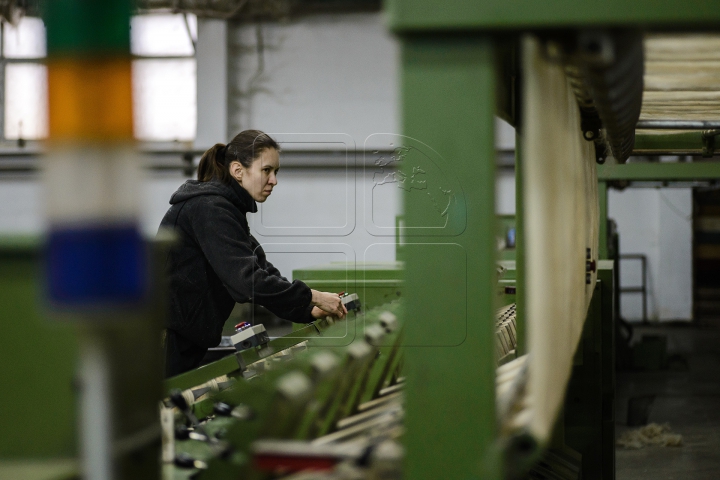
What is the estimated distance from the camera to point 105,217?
0.60 meters

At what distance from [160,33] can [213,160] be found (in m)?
5.73

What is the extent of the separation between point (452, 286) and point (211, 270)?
1529 mm

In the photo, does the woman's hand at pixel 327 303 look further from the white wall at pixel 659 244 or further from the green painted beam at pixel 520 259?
the white wall at pixel 659 244

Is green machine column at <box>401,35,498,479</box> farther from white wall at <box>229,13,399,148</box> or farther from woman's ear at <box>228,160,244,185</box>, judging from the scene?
white wall at <box>229,13,399,148</box>

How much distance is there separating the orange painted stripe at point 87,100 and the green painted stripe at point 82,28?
0.03ft

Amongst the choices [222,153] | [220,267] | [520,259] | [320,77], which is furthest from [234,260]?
[320,77]

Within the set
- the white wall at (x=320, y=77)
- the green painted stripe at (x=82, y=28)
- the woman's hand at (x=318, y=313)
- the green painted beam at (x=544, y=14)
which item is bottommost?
the woman's hand at (x=318, y=313)

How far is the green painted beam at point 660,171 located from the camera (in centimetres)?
382

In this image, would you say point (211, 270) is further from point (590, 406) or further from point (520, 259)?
point (590, 406)

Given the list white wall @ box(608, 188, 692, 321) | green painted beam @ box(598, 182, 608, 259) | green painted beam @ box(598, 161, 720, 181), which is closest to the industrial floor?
white wall @ box(608, 188, 692, 321)

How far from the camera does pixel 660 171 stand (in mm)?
4016

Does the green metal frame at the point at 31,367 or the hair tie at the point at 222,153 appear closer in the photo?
the green metal frame at the point at 31,367

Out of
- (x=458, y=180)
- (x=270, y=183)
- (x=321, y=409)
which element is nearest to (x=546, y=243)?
(x=458, y=180)

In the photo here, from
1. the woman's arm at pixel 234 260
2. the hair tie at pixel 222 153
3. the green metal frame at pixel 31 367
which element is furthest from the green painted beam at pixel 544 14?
the hair tie at pixel 222 153
